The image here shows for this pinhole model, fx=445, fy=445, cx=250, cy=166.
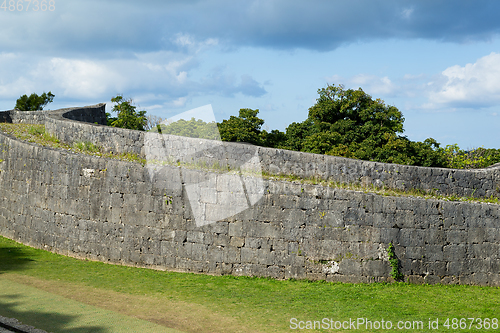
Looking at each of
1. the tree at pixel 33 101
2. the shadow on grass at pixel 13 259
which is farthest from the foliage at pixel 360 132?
the tree at pixel 33 101

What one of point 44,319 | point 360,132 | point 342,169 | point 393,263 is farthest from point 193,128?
point 44,319

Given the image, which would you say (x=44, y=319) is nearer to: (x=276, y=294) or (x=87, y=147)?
(x=276, y=294)

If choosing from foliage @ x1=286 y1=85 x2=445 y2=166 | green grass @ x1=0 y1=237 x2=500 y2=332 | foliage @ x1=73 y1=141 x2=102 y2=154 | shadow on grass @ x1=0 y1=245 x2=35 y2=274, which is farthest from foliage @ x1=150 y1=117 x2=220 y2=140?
green grass @ x1=0 y1=237 x2=500 y2=332

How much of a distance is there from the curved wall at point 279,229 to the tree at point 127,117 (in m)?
15.3

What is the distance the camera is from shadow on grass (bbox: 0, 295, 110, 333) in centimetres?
678

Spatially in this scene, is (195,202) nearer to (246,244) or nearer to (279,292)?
(246,244)

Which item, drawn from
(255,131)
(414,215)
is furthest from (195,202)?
(255,131)

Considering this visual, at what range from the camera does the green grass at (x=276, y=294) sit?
7.79m

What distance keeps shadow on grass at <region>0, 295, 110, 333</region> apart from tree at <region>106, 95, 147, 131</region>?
1852 centimetres

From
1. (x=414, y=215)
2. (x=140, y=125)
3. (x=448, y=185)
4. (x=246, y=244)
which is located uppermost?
(x=140, y=125)

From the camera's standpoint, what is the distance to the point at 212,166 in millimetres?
10594

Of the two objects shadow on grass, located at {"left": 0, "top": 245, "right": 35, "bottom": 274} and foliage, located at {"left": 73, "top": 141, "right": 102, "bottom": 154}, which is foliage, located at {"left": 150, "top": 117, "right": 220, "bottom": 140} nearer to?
foliage, located at {"left": 73, "top": 141, "right": 102, "bottom": 154}

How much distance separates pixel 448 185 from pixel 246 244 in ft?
16.8

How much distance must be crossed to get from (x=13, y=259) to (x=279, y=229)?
263 inches
